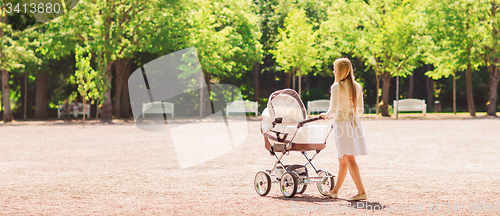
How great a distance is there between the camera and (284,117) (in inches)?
297

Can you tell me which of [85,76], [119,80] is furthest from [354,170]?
[119,80]

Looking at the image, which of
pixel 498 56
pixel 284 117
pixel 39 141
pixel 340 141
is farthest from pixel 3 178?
pixel 498 56

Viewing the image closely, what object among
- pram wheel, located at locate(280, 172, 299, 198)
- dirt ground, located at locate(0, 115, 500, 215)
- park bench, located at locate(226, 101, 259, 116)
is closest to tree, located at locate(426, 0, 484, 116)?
park bench, located at locate(226, 101, 259, 116)

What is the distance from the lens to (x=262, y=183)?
7.31 m

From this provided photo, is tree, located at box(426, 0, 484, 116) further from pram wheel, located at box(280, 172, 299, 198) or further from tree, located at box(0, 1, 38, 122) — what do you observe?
pram wheel, located at box(280, 172, 299, 198)

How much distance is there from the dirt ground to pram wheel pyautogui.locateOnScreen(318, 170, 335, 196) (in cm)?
16

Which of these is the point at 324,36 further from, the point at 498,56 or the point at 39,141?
the point at 39,141

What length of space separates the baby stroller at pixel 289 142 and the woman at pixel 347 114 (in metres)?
0.42

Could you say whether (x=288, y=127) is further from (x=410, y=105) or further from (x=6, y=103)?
(x=410, y=105)

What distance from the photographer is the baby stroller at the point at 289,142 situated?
703 cm

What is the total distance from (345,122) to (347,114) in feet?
0.35

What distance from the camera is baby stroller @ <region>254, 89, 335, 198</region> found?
7.03 metres

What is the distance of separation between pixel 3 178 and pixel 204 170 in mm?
3575

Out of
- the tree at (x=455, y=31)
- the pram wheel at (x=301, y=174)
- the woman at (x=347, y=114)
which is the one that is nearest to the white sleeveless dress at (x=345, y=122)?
the woman at (x=347, y=114)
